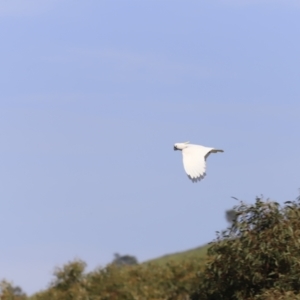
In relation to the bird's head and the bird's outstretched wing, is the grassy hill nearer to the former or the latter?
the bird's head

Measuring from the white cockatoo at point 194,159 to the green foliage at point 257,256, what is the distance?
2.00 m

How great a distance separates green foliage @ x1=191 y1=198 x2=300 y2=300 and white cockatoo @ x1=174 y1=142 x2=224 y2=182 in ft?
6.55

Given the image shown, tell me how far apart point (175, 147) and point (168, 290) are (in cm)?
1820

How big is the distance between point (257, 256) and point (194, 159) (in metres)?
2.43

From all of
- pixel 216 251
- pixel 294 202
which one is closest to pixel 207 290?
pixel 216 251

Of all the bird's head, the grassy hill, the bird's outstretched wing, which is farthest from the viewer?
the grassy hill

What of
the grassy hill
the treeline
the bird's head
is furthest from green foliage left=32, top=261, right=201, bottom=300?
the bird's head

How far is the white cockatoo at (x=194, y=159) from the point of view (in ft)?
50.8

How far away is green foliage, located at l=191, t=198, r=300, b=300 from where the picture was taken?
1720cm

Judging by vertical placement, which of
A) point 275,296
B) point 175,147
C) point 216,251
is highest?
point 175,147

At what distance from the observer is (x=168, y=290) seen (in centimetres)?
3497

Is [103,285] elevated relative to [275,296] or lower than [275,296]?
elevated

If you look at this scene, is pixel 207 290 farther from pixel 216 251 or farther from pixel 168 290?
pixel 168 290

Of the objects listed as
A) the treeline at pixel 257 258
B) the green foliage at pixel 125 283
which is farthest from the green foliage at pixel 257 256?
the green foliage at pixel 125 283
